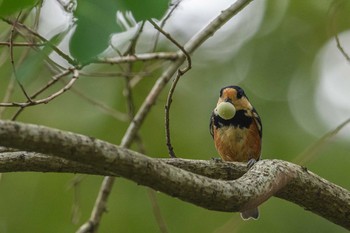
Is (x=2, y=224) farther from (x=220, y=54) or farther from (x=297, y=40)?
(x=297, y=40)

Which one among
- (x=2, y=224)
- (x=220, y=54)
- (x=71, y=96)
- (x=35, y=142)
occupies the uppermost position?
(x=220, y=54)

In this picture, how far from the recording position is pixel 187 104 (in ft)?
23.2

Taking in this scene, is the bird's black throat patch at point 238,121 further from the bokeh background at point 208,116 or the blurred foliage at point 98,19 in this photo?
the blurred foliage at point 98,19

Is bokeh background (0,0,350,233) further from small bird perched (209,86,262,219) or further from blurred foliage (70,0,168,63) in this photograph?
blurred foliage (70,0,168,63)

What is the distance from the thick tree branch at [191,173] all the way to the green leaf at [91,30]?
0.46 m

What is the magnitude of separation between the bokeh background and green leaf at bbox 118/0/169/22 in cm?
318

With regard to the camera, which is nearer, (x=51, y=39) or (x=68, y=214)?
(x=51, y=39)

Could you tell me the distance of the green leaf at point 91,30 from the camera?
1.19m

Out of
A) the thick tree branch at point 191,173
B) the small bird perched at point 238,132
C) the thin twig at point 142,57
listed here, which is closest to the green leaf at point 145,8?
the thick tree branch at point 191,173

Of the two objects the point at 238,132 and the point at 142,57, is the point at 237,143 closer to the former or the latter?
the point at 238,132

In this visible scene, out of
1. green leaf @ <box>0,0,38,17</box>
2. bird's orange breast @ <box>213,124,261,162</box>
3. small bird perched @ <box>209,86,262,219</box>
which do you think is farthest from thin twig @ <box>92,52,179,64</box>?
green leaf @ <box>0,0,38,17</box>

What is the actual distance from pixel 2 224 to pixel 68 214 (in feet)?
1.70

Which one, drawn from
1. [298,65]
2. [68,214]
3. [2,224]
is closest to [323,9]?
[298,65]

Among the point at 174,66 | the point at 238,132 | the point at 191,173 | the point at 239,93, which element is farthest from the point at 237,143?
the point at 191,173
